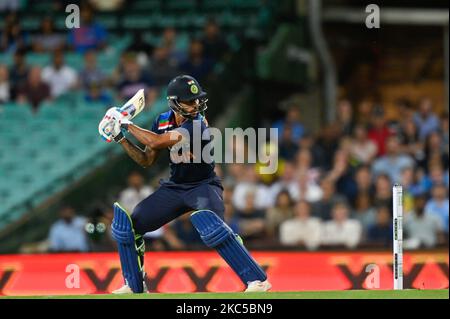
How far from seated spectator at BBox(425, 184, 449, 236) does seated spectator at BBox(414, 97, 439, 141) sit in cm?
176

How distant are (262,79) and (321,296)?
36.1 ft

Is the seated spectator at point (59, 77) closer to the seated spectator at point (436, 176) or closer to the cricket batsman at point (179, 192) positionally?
the seated spectator at point (436, 176)

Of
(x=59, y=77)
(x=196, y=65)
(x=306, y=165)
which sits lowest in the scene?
(x=306, y=165)

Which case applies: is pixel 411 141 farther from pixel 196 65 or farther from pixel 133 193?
pixel 133 193

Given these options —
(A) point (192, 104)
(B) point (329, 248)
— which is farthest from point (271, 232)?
(A) point (192, 104)

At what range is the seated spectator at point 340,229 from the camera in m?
16.0

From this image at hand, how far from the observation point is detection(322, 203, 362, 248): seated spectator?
1598cm

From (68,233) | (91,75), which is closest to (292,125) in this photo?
(91,75)

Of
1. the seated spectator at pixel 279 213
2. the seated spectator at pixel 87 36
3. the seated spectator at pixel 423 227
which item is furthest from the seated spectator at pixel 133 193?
the seated spectator at pixel 87 36

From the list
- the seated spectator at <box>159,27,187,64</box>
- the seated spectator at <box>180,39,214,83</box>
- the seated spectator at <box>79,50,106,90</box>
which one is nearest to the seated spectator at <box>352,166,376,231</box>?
the seated spectator at <box>180,39,214,83</box>

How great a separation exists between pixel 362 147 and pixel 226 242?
7.79m

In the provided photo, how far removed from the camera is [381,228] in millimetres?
15914

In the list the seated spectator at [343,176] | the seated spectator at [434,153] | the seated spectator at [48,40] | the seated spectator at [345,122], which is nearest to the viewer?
the seated spectator at [343,176]

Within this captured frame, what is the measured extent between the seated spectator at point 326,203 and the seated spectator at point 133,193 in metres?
2.38
